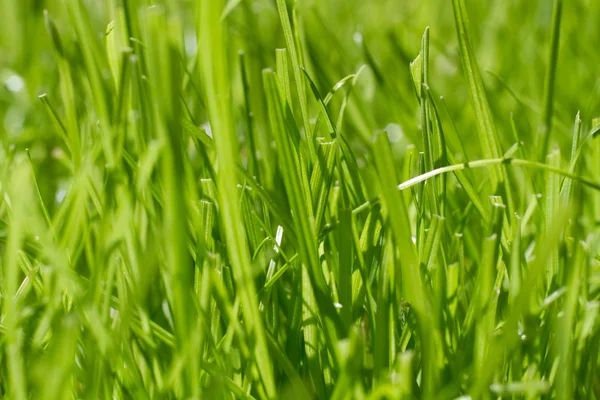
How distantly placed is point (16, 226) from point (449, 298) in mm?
337

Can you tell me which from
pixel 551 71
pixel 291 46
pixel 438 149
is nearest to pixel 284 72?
pixel 291 46

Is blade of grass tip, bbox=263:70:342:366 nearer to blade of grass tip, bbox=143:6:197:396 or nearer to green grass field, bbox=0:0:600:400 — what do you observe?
green grass field, bbox=0:0:600:400

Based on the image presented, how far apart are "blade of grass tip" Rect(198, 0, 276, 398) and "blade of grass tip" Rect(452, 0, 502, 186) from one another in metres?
0.28

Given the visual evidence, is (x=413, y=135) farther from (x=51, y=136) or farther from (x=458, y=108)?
(x=51, y=136)

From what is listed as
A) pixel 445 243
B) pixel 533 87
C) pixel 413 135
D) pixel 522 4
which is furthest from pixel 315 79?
pixel 522 4

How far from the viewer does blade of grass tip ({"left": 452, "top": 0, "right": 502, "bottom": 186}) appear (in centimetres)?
60

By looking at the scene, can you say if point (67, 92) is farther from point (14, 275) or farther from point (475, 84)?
point (475, 84)

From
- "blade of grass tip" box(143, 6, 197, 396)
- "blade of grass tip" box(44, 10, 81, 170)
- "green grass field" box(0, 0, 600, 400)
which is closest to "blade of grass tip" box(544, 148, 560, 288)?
"green grass field" box(0, 0, 600, 400)

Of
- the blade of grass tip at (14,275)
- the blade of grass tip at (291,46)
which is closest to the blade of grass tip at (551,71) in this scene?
the blade of grass tip at (291,46)

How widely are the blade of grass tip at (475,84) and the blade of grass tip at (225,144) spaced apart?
28cm

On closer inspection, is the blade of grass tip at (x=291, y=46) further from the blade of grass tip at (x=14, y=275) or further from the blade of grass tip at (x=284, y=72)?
the blade of grass tip at (x=14, y=275)

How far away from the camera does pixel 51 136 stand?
106 cm

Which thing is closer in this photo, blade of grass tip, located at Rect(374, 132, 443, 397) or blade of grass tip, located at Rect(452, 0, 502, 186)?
blade of grass tip, located at Rect(374, 132, 443, 397)

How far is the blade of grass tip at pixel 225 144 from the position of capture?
377mm
